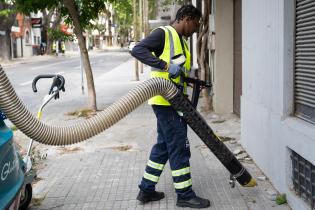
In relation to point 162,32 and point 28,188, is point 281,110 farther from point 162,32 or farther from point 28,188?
point 28,188

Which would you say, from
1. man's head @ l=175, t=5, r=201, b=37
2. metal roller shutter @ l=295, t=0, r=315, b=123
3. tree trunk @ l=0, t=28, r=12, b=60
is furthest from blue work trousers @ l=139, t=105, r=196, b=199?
tree trunk @ l=0, t=28, r=12, b=60

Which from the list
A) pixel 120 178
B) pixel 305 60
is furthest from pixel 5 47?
pixel 305 60

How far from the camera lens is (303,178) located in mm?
4422

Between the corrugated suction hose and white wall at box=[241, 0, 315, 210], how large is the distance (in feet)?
1.48

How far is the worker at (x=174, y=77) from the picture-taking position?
447cm

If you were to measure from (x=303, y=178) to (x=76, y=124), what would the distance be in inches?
78.0

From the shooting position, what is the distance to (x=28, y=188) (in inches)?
191

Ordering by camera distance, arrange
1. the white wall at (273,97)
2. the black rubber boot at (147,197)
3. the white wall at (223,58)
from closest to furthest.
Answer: the white wall at (273,97) < the black rubber boot at (147,197) < the white wall at (223,58)

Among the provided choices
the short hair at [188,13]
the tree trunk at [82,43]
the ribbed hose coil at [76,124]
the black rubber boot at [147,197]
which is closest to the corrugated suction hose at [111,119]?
the ribbed hose coil at [76,124]

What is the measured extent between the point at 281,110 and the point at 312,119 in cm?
60

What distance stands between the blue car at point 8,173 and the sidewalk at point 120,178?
5.18 feet

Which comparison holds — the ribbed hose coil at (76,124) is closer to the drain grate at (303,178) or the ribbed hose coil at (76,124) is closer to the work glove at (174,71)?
the work glove at (174,71)

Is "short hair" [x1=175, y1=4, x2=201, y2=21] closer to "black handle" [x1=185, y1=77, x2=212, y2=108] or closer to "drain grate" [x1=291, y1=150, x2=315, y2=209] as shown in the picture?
"black handle" [x1=185, y1=77, x2=212, y2=108]

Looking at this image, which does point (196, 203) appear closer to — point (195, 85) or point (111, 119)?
point (195, 85)
